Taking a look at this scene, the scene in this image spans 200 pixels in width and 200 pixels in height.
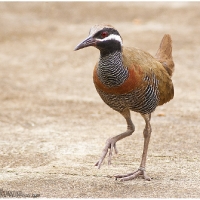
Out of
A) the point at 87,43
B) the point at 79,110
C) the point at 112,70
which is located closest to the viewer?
the point at 87,43

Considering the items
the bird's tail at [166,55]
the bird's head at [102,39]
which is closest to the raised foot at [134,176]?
the bird's tail at [166,55]

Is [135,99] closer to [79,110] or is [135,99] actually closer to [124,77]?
[124,77]

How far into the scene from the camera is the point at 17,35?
17.1 metres

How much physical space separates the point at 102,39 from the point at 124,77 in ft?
1.66

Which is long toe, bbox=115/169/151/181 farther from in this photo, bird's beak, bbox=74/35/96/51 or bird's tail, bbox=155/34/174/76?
bird's beak, bbox=74/35/96/51

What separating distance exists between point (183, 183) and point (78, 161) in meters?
1.65

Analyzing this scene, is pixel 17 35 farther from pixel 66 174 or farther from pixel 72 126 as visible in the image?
pixel 66 174

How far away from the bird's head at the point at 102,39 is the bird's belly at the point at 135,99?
22.4 inches

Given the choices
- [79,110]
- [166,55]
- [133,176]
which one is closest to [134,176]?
[133,176]

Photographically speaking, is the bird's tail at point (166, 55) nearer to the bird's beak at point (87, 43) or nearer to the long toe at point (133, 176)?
the long toe at point (133, 176)

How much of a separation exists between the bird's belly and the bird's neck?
20 cm

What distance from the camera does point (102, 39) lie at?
6.55 metres

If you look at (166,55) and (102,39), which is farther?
(166,55)

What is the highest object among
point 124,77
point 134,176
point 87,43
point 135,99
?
point 87,43
